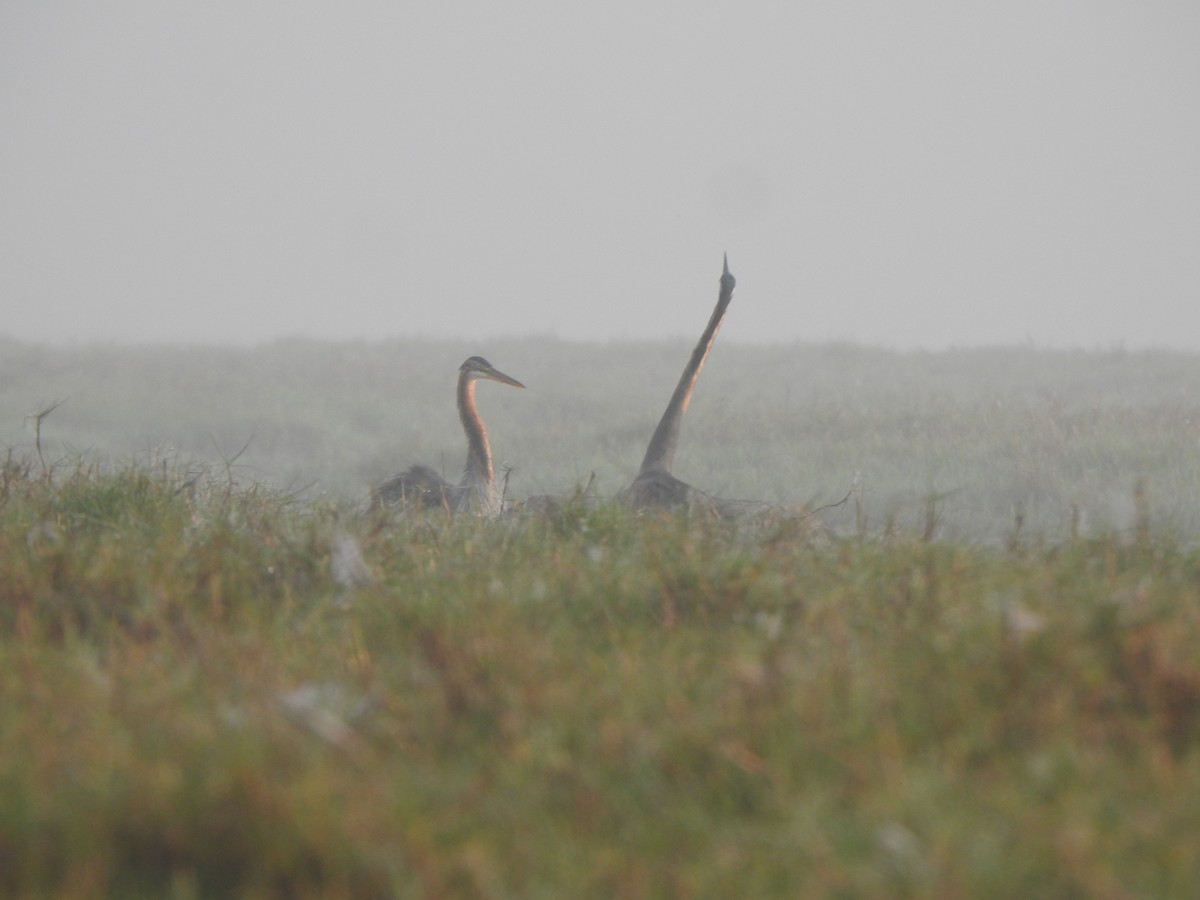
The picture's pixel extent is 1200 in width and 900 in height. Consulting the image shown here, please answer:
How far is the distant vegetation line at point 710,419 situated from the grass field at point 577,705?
46.6 inches

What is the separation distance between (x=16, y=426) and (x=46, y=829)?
1572 centimetres

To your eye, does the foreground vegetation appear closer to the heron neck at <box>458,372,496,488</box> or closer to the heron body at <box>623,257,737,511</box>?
the heron body at <box>623,257,737,511</box>

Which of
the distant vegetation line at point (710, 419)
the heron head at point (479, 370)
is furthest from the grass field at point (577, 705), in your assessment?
the heron head at point (479, 370)

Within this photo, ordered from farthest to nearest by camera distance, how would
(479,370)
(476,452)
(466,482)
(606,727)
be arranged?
(479,370) < (476,452) < (466,482) < (606,727)

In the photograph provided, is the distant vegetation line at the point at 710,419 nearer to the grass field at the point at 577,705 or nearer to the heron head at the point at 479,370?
the grass field at the point at 577,705

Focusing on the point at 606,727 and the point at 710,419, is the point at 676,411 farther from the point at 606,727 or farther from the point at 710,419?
the point at 710,419

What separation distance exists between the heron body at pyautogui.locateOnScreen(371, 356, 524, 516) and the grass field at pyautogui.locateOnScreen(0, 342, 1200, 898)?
1486 mm

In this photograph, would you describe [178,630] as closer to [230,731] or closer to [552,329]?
[230,731]

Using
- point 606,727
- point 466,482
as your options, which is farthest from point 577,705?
point 466,482

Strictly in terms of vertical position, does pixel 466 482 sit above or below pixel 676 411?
below

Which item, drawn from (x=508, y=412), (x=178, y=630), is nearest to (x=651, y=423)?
(x=508, y=412)

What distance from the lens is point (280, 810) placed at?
2148 mm

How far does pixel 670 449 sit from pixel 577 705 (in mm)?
5994

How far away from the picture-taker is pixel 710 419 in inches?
644
